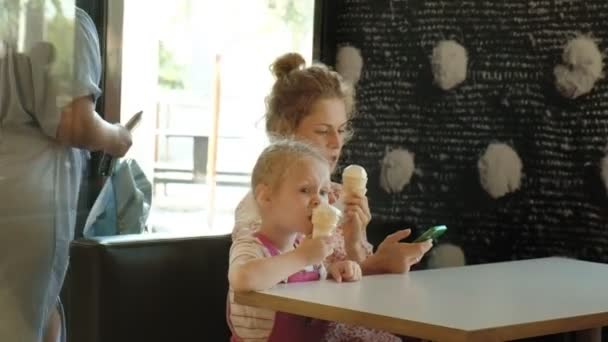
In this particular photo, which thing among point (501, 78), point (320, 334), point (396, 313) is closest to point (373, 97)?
point (501, 78)

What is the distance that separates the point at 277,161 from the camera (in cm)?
154

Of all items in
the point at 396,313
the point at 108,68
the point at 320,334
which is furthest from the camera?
the point at 108,68

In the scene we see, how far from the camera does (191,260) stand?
1802 millimetres

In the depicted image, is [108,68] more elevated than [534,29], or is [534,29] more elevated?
[534,29]

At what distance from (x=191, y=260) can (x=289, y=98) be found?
409mm

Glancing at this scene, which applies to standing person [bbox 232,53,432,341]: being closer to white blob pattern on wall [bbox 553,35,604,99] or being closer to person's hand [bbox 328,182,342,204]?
person's hand [bbox 328,182,342,204]

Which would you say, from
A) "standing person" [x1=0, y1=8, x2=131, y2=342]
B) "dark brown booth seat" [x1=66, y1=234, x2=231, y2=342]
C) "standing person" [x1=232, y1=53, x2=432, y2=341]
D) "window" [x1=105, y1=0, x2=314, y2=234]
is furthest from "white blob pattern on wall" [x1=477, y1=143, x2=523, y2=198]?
"standing person" [x1=0, y1=8, x2=131, y2=342]

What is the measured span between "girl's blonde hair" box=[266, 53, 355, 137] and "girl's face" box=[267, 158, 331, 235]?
13.6 inches

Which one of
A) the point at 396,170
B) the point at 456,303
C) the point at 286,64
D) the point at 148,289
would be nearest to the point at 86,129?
the point at 148,289

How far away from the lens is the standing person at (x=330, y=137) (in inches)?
66.1

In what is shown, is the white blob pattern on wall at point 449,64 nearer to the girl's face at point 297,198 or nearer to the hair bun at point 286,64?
the hair bun at point 286,64

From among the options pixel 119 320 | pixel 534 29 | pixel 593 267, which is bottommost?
pixel 119 320

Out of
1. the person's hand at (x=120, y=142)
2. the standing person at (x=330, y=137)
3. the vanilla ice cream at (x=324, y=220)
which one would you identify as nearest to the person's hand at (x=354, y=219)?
the standing person at (x=330, y=137)

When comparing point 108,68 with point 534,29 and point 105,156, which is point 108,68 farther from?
point 534,29
